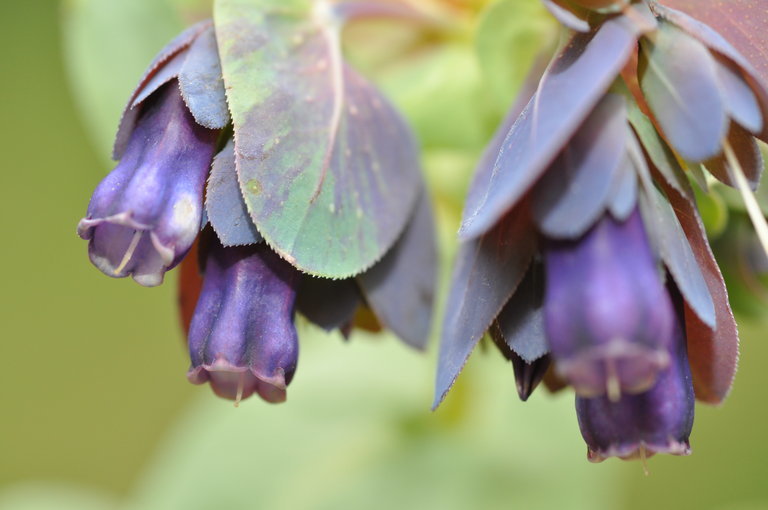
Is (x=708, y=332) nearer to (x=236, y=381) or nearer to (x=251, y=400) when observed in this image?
(x=236, y=381)

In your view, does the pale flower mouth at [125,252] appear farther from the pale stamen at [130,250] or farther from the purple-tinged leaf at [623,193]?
the purple-tinged leaf at [623,193]

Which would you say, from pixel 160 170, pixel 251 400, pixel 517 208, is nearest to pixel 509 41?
pixel 517 208

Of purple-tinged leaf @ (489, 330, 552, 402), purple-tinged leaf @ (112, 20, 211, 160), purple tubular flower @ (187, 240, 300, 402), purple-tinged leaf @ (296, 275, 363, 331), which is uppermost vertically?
purple-tinged leaf @ (489, 330, 552, 402)

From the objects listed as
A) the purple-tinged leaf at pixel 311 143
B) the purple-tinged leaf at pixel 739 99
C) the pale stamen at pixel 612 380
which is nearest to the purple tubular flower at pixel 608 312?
the pale stamen at pixel 612 380

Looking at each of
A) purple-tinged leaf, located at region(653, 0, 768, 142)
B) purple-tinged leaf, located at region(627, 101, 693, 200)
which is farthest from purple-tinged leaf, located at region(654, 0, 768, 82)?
purple-tinged leaf, located at region(627, 101, 693, 200)

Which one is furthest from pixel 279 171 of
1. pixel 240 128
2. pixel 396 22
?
pixel 396 22

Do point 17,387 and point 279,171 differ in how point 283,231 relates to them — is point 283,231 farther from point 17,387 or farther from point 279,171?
point 17,387

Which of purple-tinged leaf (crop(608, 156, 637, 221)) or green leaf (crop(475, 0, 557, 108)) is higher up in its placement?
purple-tinged leaf (crop(608, 156, 637, 221))

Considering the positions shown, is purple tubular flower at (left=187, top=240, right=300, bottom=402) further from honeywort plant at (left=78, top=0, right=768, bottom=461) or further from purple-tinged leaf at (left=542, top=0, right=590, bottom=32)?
purple-tinged leaf at (left=542, top=0, right=590, bottom=32)
